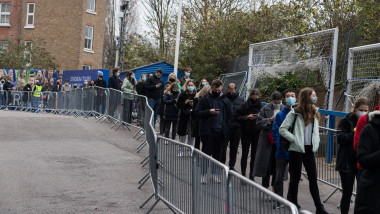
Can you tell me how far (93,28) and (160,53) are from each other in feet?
31.5

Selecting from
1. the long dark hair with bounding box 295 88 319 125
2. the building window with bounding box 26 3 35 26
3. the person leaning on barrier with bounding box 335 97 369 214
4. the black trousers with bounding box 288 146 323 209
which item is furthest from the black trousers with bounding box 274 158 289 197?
the building window with bounding box 26 3 35 26

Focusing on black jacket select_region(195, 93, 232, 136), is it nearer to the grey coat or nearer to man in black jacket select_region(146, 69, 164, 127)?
the grey coat

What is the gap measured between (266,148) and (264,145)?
6 cm

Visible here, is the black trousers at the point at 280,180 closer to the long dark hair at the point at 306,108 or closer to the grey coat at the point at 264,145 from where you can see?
the grey coat at the point at 264,145

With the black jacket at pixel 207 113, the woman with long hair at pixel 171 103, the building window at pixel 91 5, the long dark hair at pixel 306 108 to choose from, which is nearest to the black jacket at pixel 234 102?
the black jacket at pixel 207 113

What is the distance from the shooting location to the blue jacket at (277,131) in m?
8.38

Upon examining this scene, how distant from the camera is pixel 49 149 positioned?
545 inches

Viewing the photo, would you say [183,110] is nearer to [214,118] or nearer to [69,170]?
[214,118]

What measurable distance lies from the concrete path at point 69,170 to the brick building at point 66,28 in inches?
989

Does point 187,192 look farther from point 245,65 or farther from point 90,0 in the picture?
point 90,0

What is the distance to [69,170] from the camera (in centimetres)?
1109

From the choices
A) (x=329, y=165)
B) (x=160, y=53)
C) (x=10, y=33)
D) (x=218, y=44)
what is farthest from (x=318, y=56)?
(x=10, y=33)

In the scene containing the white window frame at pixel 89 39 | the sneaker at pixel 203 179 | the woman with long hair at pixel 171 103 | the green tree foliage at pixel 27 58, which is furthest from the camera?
the white window frame at pixel 89 39

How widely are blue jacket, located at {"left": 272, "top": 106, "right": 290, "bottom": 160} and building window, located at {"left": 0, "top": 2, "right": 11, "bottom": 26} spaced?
133 feet
